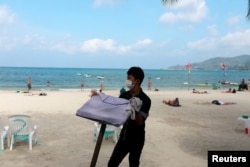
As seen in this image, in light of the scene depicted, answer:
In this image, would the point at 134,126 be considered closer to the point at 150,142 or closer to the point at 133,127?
the point at 133,127

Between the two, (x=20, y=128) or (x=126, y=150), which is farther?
(x=20, y=128)

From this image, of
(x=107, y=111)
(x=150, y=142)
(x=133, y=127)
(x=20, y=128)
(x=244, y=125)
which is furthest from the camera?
(x=244, y=125)

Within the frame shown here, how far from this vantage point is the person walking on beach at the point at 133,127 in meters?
3.23

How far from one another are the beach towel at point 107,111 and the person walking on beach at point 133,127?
35cm

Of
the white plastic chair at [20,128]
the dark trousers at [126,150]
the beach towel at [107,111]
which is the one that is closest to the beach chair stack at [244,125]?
the white plastic chair at [20,128]

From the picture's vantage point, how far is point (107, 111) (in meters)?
2.82

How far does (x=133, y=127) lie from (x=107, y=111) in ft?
1.78

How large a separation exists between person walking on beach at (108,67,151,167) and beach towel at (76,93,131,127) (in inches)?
13.7

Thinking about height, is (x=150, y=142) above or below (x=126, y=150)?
below

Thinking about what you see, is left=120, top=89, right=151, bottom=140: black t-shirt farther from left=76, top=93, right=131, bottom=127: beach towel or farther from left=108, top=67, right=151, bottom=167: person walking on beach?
left=76, top=93, right=131, bottom=127: beach towel

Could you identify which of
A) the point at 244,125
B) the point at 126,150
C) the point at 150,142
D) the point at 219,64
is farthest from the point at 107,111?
the point at 219,64

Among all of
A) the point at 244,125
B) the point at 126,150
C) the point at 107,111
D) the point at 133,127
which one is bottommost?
the point at 244,125

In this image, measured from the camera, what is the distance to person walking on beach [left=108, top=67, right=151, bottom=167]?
3.23 m

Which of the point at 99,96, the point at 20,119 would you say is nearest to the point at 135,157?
the point at 99,96
